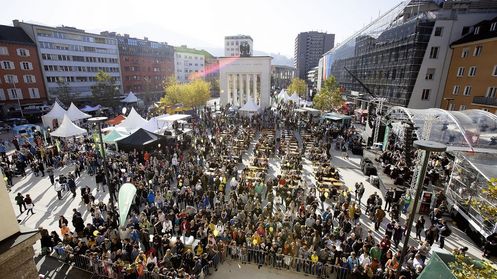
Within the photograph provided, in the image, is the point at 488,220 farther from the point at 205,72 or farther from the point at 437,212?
the point at 205,72

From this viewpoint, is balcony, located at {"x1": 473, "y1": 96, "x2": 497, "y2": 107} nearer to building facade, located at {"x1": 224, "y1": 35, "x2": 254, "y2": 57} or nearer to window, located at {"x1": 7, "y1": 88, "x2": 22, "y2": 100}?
window, located at {"x1": 7, "y1": 88, "x2": 22, "y2": 100}

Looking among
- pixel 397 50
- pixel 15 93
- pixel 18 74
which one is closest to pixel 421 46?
pixel 397 50

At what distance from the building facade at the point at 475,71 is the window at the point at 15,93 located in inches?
2267

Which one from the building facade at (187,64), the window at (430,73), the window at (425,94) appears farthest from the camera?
the building facade at (187,64)

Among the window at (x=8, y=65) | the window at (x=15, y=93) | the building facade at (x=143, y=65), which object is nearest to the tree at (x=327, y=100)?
the building facade at (x=143, y=65)

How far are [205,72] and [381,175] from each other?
296 ft

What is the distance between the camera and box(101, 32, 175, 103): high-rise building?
199ft

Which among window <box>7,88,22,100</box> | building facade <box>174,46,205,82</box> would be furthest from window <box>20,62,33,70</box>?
building facade <box>174,46,205,82</box>

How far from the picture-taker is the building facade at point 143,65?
60.7 meters

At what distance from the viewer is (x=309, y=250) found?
928 cm

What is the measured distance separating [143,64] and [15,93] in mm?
31252

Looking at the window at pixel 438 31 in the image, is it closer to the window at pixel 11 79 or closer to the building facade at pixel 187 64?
the window at pixel 11 79

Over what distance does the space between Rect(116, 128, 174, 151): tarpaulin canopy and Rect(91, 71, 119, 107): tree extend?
29285 mm

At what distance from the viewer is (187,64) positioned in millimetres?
90000
